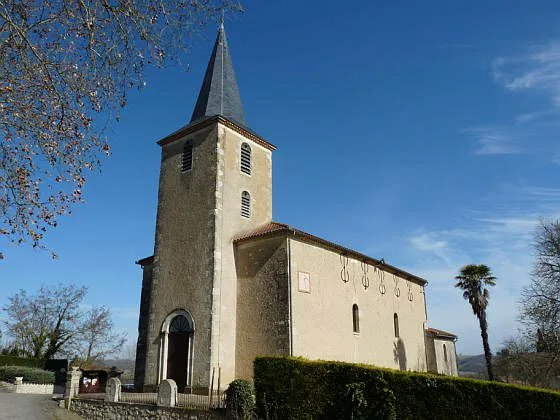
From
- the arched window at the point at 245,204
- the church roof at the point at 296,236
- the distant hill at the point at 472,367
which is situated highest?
the arched window at the point at 245,204

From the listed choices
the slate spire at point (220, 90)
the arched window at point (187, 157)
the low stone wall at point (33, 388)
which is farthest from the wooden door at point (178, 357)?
the low stone wall at point (33, 388)

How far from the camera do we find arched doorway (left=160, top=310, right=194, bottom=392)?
18062 millimetres

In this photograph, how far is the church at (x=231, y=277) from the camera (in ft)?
59.2

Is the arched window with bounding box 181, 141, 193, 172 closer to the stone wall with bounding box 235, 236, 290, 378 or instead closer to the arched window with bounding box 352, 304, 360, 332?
the stone wall with bounding box 235, 236, 290, 378

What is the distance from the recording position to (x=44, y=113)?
7.30 m

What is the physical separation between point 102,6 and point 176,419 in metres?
12.7

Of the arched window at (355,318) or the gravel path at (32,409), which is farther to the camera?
the arched window at (355,318)

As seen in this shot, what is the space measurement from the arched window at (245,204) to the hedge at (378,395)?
8.01m

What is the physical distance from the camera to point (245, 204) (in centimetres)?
2127

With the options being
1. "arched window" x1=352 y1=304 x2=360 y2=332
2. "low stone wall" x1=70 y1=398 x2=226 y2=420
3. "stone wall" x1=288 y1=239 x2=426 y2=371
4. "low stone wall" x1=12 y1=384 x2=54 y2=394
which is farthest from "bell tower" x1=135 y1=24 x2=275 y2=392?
"low stone wall" x1=12 y1=384 x2=54 y2=394

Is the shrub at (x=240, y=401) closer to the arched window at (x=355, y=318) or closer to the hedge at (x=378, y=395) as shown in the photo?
the hedge at (x=378, y=395)

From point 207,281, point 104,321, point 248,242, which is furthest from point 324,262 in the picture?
point 104,321

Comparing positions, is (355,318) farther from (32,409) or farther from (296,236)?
(32,409)

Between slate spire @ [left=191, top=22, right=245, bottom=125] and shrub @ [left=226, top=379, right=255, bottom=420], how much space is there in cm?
1307
